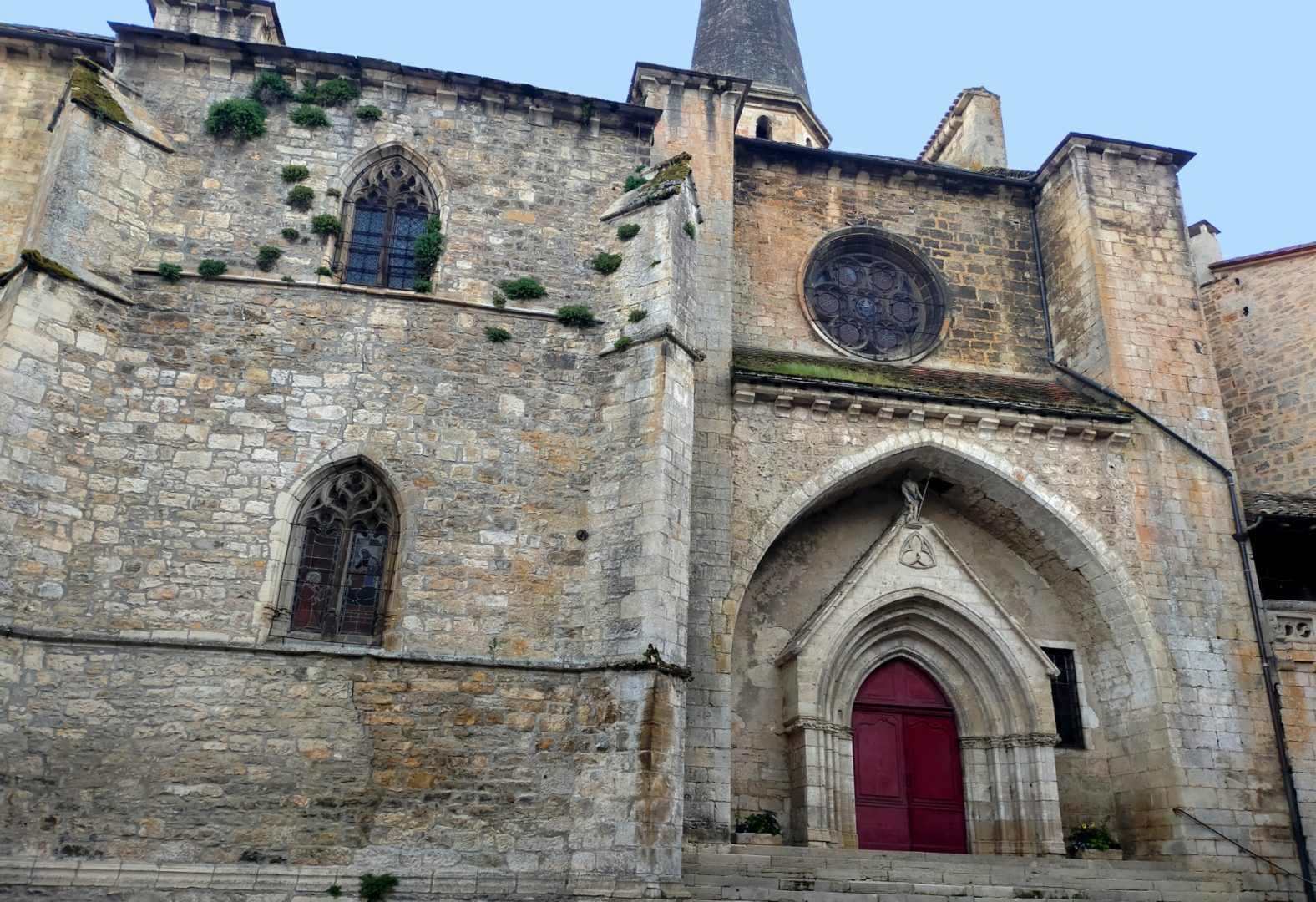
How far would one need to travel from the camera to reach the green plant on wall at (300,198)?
416 inches

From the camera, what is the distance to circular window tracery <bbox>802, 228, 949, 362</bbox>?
13.8m

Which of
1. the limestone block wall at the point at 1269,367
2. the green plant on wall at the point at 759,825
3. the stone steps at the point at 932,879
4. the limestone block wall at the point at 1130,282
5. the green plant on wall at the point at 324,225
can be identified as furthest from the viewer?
the limestone block wall at the point at 1269,367

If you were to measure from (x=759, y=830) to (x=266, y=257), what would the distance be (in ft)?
24.2

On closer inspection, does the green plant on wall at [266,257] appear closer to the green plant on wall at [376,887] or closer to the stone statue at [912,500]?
the green plant on wall at [376,887]

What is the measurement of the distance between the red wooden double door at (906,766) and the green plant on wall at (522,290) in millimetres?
5772

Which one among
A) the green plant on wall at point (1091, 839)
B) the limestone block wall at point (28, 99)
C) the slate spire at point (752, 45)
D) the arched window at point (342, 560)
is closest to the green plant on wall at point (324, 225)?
the arched window at point (342, 560)

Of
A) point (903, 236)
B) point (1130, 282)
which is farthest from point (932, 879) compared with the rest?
point (903, 236)

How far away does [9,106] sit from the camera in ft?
37.6

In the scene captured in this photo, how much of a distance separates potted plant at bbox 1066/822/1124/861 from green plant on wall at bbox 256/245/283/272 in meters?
10.2

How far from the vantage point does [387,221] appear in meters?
11.1

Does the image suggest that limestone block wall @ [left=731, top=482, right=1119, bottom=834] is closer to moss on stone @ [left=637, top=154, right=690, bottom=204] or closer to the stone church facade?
the stone church facade

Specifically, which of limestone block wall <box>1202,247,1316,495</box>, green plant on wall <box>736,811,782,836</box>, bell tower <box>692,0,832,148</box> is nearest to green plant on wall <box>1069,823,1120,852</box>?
green plant on wall <box>736,811,782,836</box>

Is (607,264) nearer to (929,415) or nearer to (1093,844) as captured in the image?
(929,415)

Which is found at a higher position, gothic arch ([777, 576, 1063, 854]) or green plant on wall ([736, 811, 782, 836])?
gothic arch ([777, 576, 1063, 854])
